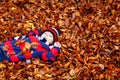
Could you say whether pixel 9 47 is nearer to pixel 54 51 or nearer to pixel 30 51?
pixel 30 51

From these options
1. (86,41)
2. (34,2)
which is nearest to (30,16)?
(34,2)

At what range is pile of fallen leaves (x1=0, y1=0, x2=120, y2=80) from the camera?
14.2 feet

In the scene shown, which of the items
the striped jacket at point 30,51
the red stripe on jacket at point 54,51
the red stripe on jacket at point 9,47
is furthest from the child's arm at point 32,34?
the red stripe on jacket at point 54,51

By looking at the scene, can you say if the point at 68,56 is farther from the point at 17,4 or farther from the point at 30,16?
the point at 17,4

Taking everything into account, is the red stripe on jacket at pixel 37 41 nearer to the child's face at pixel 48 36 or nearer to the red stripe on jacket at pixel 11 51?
the child's face at pixel 48 36

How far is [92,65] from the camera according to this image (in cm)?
446

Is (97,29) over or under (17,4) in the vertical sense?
under

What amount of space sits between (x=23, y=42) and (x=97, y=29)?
153cm

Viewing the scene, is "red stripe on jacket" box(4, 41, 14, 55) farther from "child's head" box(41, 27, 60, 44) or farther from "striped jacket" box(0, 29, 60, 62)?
"child's head" box(41, 27, 60, 44)

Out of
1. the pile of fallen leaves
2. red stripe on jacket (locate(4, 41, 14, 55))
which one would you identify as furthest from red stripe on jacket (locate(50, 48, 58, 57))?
red stripe on jacket (locate(4, 41, 14, 55))

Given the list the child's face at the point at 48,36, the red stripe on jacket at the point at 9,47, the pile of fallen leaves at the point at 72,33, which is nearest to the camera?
the pile of fallen leaves at the point at 72,33

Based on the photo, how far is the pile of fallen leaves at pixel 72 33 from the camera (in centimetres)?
433

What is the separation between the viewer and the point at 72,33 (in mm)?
5082

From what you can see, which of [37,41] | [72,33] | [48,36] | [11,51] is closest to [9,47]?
[11,51]
